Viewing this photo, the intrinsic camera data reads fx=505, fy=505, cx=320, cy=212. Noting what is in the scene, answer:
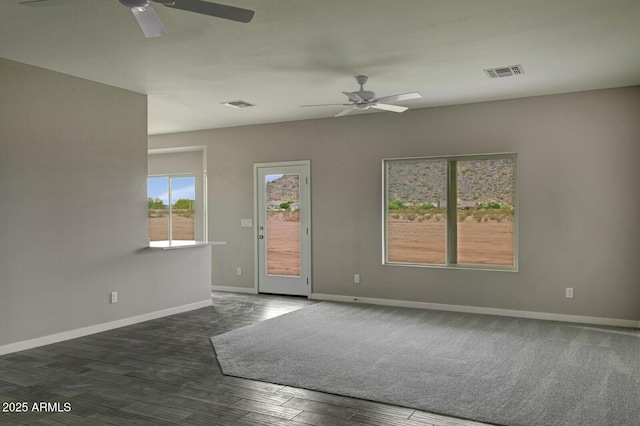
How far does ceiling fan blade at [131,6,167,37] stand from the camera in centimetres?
287

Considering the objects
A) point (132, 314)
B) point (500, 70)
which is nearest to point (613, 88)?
point (500, 70)

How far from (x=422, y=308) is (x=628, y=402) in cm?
341

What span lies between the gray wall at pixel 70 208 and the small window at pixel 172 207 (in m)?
2.78

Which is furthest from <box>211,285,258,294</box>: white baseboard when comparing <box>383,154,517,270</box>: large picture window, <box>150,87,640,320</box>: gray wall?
<box>383,154,517,270</box>: large picture window

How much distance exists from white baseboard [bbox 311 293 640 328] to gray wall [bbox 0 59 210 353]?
97.1 inches

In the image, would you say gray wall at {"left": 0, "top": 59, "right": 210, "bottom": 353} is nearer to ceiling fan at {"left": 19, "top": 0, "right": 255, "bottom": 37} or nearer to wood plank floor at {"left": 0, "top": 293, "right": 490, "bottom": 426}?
wood plank floor at {"left": 0, "top": 293, "right": 490, "bottom": 426}

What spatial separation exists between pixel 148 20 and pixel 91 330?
3579 millimetres

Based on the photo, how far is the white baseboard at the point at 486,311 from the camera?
570 cm

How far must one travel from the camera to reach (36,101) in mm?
4824

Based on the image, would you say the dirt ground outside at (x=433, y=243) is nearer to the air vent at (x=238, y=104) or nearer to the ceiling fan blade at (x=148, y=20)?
the air vent at (x=238, y=104)

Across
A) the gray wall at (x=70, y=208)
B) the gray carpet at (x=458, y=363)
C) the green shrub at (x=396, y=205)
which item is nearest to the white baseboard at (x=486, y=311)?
the gray carpet at (x=458, y=363)

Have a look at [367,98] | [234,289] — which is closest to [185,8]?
[367,98]

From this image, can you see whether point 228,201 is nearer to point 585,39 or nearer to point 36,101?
point 36,101

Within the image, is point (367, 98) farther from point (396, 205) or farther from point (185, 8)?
point (185, 8)
